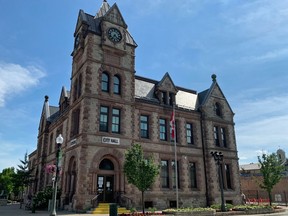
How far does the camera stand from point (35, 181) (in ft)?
128

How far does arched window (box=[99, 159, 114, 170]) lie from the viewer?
23816mm

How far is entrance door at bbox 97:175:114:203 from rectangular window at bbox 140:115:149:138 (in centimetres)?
585

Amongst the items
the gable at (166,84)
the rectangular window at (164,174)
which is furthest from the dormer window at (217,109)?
the rectangular window at (164,174)

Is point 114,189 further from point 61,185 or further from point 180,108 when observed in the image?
point 180,108

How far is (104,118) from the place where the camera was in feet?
81.3

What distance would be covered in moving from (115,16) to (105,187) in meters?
18.0

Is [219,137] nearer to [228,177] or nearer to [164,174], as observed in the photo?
[228,177]

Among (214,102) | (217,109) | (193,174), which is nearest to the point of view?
(193,174)

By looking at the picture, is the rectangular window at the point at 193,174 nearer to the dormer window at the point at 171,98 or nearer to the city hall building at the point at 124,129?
the city hall building at the point at 124,129

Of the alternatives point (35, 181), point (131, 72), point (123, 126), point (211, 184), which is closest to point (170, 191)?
point (211, 184)

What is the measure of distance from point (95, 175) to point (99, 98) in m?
7.13

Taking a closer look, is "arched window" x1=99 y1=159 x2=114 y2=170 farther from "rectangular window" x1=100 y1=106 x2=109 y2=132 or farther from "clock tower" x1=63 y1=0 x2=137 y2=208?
"rectangular window" x1=100 y1=106 x2=109 y2=132

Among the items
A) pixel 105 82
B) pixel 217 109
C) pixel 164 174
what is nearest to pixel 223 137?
pixel 217 109

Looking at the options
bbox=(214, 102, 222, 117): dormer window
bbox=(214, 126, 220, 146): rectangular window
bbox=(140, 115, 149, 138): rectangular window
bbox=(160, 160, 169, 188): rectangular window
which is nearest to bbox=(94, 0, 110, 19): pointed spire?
bbox=(140, 115, 149, 138): rectangular window
